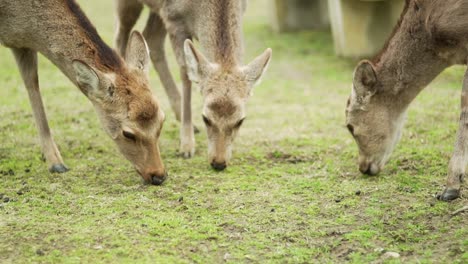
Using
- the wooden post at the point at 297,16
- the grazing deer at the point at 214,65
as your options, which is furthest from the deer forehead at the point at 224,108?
the wooden post at the point at 297,16

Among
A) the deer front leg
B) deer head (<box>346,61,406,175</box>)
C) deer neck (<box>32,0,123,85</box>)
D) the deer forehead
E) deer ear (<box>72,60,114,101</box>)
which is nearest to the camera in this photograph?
deer ear (<box>72,60,114,101</box>)

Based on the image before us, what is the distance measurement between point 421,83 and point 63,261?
144 inches

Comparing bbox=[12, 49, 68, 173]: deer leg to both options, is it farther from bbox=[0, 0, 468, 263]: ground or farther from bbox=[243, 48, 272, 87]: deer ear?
bbox=[243, 48, 272, 87]: deer ear

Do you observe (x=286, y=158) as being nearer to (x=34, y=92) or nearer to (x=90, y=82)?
(x=90, y=82)

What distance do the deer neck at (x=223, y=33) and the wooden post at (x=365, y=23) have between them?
4.54 metres

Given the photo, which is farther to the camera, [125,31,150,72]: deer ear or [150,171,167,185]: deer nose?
[125,31,150,72]: deer ear

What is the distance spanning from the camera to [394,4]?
11344mm

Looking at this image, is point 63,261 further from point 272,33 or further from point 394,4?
point 272,33

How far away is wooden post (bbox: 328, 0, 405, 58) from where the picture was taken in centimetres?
1145

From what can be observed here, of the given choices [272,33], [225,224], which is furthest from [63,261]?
[272,33]

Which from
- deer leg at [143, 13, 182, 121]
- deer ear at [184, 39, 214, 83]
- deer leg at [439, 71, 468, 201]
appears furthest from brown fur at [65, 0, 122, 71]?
deer leg at [439, 71, 468, 201]

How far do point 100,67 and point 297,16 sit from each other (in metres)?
8.91

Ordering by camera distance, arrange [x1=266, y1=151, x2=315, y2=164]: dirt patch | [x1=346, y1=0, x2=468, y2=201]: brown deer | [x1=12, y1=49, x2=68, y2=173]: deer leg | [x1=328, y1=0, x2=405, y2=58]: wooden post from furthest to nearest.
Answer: [x1=328, y1=0, x2=405, y2=58]: wooden post < [x1=266, y1=151, x2=315, y2=164]: dirt patch < [x1=12, y1=49, x2=68, y2=173]: deer leg < [x1=346, y1=0, x2=468, y2=201]: brown deer

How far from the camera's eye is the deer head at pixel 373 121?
6.68m
